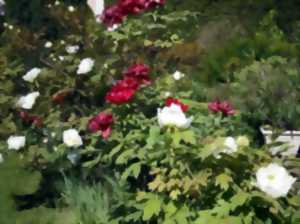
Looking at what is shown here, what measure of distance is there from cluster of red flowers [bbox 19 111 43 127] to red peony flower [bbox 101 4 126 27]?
3.00 ft

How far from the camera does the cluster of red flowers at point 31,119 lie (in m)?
4.17

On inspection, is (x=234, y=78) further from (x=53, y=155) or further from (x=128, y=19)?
(x=53, y=155)

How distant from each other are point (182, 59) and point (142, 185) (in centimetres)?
120

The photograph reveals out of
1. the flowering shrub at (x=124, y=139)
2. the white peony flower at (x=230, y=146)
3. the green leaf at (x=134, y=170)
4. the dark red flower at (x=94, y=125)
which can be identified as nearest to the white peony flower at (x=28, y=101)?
the flowering shrub at (x=124, y=139)

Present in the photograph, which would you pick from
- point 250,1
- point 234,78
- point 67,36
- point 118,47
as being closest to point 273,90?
point 234,78

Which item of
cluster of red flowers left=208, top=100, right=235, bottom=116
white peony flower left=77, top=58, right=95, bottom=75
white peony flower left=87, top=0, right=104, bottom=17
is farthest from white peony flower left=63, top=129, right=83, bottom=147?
white peony flower left=87, top=0, right=104, bottom=17

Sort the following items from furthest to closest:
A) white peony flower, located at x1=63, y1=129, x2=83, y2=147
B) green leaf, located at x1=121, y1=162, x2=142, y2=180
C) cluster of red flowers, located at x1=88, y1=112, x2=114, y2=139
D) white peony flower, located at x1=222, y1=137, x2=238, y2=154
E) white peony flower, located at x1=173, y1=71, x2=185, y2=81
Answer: white peony flower, located at x1=173, y1=71, x2=185, y2=81 < white peony flower, located at x1=63, y1=129, x2=83, y2=147 < cluster of red flowers, located at x1=88, y1=112, x2=114, y2=139 < green leaf, located at x1=121, y1=162, x2=142, y2=180 < white peony flower, located at x1=222, y1=137, x2=238, y2=154

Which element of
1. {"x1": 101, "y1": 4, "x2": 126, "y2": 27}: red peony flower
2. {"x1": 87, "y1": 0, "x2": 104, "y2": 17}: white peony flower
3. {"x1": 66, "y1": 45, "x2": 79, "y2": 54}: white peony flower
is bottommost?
{"x1": 66, "y1": 45, "x2": 79, "y2": 54}: white peony flower

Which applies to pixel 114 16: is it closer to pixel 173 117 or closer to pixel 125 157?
pixel 125 157

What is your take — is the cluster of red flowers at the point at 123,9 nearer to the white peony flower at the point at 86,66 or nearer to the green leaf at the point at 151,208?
the white peony flower at the point at 86,66

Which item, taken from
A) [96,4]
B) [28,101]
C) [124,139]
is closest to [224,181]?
[124,139]

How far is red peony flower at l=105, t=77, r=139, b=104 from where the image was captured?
11.6 ft

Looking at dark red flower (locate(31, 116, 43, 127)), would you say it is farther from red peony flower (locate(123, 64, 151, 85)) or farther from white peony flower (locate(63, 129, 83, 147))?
red peony flower (locate(123, 64, 151, 85))

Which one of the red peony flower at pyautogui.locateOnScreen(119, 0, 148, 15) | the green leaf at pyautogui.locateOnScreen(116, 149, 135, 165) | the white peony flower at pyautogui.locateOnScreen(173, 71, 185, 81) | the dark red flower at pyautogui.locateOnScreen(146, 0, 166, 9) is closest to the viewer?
the green leaf at pyautogui.locateOnScreen(116, 149, 135, 165)
